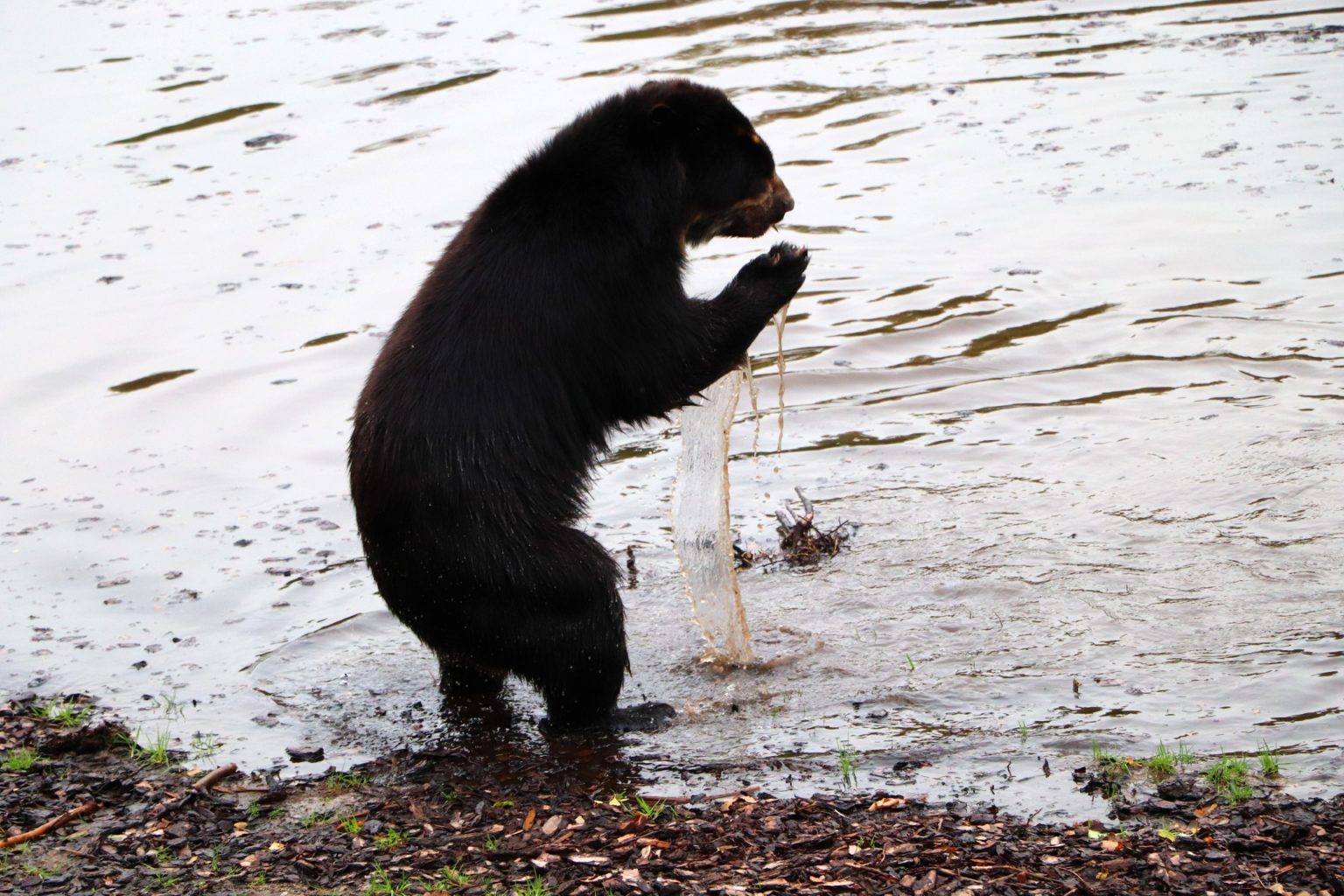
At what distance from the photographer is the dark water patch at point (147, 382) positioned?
9.37 meters

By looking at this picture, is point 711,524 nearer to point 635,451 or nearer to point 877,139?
point 635,451

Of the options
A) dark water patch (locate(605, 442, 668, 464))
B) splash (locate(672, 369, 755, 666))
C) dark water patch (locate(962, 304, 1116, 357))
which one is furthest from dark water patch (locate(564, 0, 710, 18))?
splash (locate(672, 369, 755, 666))

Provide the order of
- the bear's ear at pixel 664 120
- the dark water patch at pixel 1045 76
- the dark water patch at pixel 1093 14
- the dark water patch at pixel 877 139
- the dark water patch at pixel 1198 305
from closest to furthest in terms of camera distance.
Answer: the bear's ear at pixel 664 120
the dark water patch at pixel 1198 305
the dark water patch at pixel 877 139
the dark water patch at pixel 1045 76
the dark water patch at pixel 1093 14

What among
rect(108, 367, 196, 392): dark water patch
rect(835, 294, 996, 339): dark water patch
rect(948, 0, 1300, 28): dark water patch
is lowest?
rect(835, 294, 996, 339): dark water patch

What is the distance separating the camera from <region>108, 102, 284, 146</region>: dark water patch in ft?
44.3

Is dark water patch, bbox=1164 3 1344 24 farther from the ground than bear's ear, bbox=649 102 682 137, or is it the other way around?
bear's ear, bbox=649 102 682 137

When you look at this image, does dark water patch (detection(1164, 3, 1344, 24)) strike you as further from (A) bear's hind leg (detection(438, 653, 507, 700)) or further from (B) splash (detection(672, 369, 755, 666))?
(A) bear's hind leg (detection(438, 653, 507, 700))

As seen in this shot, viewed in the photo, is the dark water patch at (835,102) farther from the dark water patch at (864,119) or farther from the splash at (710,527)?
the splash at (710,527)

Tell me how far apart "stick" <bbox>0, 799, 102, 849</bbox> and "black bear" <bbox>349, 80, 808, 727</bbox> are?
120 cm

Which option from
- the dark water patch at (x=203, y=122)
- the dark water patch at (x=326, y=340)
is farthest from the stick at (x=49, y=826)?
the dark water patch at (x=203, y=122)

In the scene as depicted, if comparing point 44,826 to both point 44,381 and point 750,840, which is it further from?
point 44,381

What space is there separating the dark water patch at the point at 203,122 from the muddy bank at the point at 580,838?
918cm

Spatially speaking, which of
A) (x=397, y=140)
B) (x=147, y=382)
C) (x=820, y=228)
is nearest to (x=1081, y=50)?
(x=820, y=228)

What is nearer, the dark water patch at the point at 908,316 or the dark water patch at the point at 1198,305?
the dark water patch at the point at 1198,305
